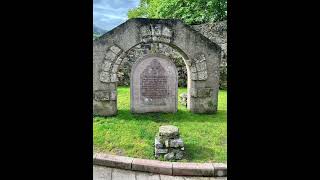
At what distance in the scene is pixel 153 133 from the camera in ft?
21.6

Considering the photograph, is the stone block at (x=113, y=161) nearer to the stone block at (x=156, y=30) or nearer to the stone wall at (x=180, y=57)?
the stone block at (x=156, y=30)

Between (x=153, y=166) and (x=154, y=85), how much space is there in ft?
11.4

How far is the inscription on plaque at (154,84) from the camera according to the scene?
7.91 m

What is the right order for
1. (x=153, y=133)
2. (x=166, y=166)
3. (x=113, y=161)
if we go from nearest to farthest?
(x=166, y=166), (x=113, y=161), (x=153, y=133)

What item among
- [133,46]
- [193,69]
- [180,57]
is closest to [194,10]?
[180,57]

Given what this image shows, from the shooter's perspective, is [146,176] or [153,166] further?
[153,166]

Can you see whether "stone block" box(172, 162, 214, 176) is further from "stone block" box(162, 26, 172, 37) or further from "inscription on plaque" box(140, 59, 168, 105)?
"stone block" box(162, 26, 172, 37)

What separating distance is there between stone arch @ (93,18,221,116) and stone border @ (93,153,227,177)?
2937mm

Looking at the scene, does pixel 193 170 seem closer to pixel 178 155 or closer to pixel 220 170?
pixel 220 170

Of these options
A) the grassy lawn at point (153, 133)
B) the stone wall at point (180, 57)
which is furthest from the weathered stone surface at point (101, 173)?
the stone wall at point (180, 57)

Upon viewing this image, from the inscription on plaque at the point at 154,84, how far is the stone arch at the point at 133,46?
0.64m
